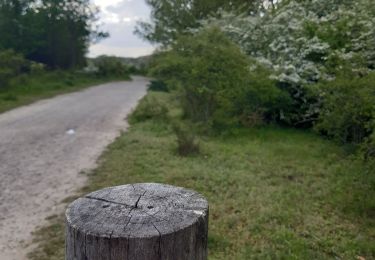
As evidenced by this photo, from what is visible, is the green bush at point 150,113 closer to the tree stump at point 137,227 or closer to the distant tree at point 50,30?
the tree stump at point 137,227

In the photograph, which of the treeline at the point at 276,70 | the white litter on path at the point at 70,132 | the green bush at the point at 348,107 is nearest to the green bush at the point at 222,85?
the treeline at the point at 276,70

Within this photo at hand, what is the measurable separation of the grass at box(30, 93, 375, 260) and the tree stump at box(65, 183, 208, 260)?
1785 mm

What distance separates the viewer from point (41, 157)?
687 cm

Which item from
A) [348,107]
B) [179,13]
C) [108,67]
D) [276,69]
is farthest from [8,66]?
[348,107]

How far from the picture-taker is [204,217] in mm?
1742

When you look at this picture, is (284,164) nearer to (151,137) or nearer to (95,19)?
(151,137)

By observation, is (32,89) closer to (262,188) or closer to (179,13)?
(179,13)

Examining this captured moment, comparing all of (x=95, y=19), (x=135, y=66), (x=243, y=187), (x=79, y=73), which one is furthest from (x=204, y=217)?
(x=135, y=66)

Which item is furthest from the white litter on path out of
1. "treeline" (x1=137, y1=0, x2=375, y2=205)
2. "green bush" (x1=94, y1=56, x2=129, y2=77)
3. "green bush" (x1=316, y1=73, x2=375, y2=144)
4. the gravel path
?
"green bush" (x1=94, y1=56, x2=129, y2=77)

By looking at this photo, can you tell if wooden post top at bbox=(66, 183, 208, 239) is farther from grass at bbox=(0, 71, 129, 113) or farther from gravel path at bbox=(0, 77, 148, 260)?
grass at bbox=(0, 71, 129, 113)

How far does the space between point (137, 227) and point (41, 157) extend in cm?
578

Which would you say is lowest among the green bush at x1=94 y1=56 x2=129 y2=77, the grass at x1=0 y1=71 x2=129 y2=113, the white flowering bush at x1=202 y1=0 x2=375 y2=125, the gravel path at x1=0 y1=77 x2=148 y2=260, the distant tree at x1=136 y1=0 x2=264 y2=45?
the gravel path at x1=0 y1=77 x2=148 y2=260

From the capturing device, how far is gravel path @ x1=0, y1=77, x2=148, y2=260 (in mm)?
4234

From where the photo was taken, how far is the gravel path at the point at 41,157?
13.9ft
